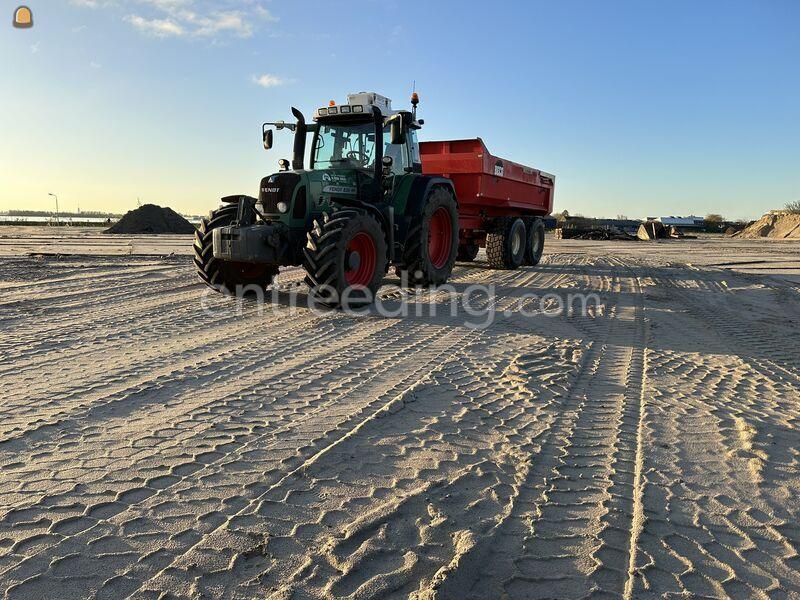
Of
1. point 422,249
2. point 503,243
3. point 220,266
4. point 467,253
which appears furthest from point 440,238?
point 467,253

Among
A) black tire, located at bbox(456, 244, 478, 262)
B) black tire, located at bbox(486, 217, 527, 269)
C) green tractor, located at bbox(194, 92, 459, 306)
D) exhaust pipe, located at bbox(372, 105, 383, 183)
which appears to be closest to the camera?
green tractor, located at bbox(194, 92, 459, 306)

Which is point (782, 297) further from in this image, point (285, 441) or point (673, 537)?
point (285, 441)

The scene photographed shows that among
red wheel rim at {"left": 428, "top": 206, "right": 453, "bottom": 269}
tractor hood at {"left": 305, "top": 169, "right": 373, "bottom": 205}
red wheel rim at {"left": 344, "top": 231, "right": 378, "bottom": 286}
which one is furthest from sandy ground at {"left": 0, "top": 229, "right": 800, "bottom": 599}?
red wheel rim at {"left": 428, "top": 206, "right": 453, "bottom": 269}

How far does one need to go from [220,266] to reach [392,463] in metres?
5.42

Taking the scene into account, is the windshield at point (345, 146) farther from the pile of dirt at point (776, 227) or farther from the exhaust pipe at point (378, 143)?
the pile of dirt at point (776, 227)

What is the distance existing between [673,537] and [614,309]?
5.59 metres

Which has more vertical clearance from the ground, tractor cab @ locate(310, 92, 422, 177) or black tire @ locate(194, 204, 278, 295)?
tractor cab @ locate(310, 92, 422, 177)

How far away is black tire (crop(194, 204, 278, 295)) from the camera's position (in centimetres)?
748

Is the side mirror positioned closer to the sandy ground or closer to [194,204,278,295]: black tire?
[194,204,278,295]: black tire

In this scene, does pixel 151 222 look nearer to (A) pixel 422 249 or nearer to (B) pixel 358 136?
(B) pixel 358 136

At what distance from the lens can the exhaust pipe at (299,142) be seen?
27.2 ft

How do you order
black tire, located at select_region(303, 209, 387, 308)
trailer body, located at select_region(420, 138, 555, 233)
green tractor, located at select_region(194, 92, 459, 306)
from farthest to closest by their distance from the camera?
trailer body, located at select_region(420, 138, 555, 233)
green tractor, located at select_region(194, 92, 459, 306)
black tire, located at select_region(303, 209, 387, 308)

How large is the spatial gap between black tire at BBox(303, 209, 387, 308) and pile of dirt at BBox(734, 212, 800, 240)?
3882cm

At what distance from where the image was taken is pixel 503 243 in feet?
40.8
